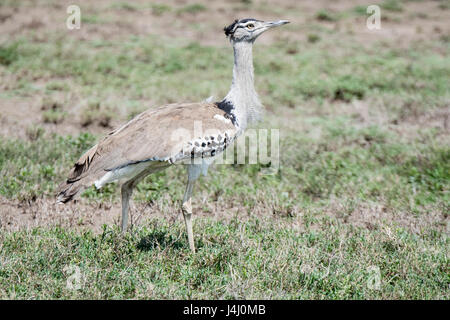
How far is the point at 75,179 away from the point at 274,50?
7019 mm

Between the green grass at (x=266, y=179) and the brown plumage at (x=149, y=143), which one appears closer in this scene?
the green grass at (x=266, y=179)

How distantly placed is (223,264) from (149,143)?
894 mm


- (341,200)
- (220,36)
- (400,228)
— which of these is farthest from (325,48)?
(400,228)

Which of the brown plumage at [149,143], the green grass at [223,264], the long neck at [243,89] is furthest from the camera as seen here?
the long neck at [243,89]

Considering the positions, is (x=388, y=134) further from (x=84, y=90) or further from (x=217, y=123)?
(x=84, y=90)

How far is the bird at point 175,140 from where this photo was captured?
12.1 feet

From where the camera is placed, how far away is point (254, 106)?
4.15m

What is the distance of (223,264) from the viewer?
145 inches

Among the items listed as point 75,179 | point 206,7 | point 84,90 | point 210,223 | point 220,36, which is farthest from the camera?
point 206,7

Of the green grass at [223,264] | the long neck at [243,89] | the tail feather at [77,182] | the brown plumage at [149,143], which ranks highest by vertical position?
the long neck at [243,89]

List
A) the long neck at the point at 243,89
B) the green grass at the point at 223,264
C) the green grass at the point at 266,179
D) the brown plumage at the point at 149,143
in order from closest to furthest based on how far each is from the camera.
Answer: the green grass at the point at 223,264
the green grass at the point at 266,179
the brown plumage at the point at 149,143
the long neck at the point at 243,89

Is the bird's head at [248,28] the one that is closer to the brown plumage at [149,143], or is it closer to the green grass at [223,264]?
the brown plumage at [149,143]

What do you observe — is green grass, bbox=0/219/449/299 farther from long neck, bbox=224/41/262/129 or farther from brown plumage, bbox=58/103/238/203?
long neck, bbox=224/41/262/129

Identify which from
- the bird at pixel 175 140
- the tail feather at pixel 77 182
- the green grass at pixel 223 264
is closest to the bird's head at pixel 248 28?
the bird at pixel 175 140
